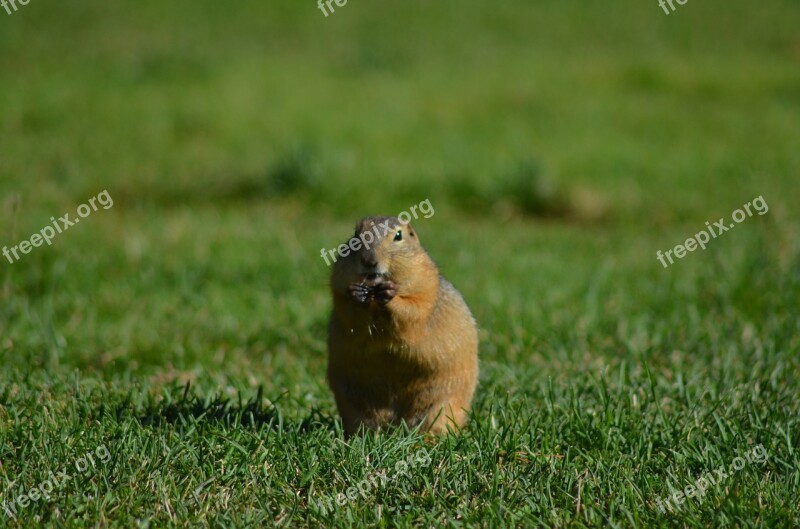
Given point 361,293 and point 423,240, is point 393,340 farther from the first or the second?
point 423,240

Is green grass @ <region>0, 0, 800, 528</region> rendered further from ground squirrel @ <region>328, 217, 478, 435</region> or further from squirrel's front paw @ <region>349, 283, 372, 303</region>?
squirrel's front paw @ <region>349, 283, 372, 303</region>

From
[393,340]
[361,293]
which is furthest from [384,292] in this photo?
[393,340]

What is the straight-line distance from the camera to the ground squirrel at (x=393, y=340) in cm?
339

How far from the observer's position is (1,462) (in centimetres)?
318

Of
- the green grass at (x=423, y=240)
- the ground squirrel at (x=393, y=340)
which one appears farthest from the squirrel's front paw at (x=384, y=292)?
the green grass at (x=423, y=240)

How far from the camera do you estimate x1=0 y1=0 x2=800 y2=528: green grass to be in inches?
124

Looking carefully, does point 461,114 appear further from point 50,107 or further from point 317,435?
point 317,435

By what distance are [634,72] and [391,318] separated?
9.44 metres

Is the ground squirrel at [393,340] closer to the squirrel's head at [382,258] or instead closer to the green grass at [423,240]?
the squirrel's head at [382,258]

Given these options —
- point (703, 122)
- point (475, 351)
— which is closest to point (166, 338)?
point (475, 351)

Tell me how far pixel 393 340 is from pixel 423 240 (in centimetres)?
364

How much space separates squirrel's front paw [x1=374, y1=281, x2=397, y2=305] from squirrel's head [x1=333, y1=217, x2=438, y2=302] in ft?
0.10

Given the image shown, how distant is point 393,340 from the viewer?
134 inches

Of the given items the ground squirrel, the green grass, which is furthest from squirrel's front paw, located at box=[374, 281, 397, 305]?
the green grass
